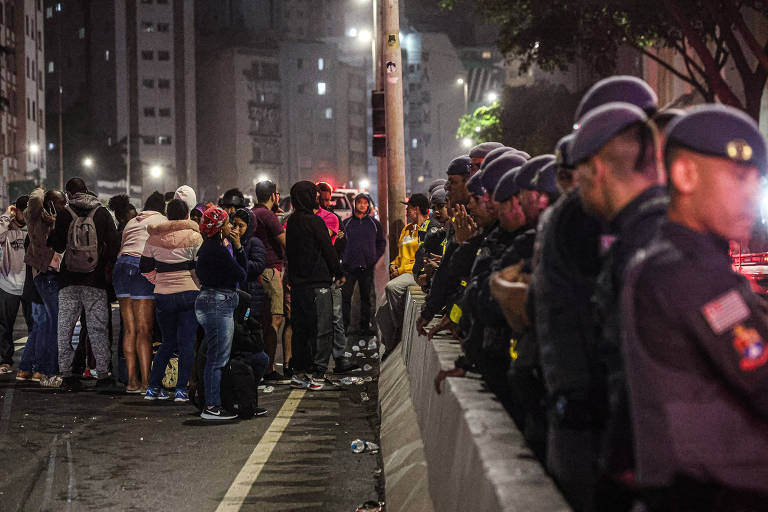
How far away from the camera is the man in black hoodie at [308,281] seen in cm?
1162

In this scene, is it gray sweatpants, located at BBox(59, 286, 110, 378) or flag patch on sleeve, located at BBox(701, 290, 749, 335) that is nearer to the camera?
flag patch on sleeve, located at BBox(701, 290, 749, 335)

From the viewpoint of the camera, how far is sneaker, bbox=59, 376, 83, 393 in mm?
11734

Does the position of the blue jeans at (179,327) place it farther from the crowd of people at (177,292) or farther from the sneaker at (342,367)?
the sneaker at (342,367)

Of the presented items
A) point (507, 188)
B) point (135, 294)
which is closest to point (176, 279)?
point (135, 294)

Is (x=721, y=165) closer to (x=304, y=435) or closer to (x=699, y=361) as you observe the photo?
(x=699, y=361)

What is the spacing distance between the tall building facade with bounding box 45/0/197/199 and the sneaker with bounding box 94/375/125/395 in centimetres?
9655

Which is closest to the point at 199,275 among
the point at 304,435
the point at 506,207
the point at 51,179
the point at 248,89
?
the point at 304,435

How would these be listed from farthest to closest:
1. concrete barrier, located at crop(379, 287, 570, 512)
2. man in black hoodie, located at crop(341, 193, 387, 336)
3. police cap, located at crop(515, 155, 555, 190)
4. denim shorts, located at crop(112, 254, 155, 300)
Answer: man in black hoodie, located at crop(341, 193, 387, 336)
denim shorts, located at crop(112, 254, 155, 300)
police cap, located at crop(515, 155, 555, 190)
concrete barrier, located at crop(379, 287, 570, 512)

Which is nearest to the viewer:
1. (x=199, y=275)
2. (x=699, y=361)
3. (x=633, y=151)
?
(x=699, y=361)

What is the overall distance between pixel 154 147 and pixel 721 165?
109442mm

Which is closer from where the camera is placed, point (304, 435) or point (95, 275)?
point (304, 435)

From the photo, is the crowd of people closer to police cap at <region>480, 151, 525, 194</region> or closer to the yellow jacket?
the yellow jacket

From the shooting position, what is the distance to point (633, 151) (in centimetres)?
309

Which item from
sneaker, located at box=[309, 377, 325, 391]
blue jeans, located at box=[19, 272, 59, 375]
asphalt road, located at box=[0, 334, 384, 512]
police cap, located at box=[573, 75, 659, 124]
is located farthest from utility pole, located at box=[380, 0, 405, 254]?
police cap, located at box=[573, 75, 659, 124]
